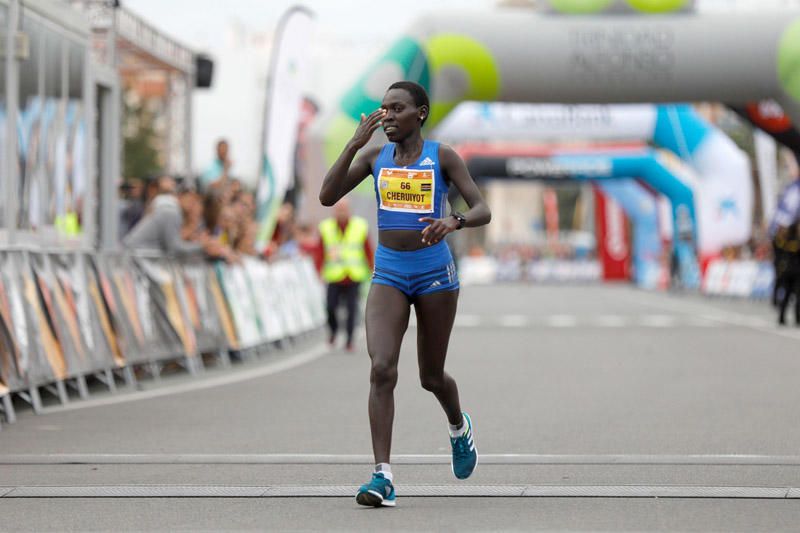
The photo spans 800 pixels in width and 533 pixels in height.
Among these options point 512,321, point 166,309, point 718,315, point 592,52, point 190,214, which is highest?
point 592,52

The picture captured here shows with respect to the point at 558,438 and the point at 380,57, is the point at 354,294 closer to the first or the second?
A: the point at 380,57

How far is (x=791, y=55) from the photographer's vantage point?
22359mm

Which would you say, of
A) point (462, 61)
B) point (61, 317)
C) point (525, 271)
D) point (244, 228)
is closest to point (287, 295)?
point (244, 228)

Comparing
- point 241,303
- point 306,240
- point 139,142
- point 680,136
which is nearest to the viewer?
point 241,303

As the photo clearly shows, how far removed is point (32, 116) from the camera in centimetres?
1261

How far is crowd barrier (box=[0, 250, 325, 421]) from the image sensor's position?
10.5m

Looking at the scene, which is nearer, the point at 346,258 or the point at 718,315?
the point at 346,258

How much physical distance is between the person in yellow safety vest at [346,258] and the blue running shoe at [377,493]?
1149cm

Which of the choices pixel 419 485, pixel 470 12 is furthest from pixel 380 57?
pixel 419 485

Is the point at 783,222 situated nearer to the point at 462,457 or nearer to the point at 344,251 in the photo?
the point at 344,251

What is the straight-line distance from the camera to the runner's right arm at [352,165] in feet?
21.5

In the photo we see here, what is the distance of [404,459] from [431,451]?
0.44 meters

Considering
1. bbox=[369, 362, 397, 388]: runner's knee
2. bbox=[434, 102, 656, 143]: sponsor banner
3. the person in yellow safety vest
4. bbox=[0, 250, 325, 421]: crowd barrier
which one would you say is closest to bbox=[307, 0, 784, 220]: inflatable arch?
the person in yellow safety vest

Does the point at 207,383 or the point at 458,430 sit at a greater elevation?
the point at 458,430
